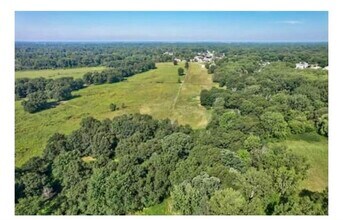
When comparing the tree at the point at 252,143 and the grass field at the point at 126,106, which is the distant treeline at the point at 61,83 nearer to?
the grass field at the point at 126,106

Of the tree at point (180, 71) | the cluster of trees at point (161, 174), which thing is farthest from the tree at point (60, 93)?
the tree at point (180, 71)

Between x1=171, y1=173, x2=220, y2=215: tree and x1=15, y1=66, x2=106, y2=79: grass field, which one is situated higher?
x1=15, y1=66, x2=106, y2=79: grass field

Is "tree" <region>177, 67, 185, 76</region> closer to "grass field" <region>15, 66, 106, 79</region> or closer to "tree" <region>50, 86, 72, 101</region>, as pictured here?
"grass field" <region>15, 66, 106, 79</region>

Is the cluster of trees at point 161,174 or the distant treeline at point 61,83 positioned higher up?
the distant treeline at point 61,83

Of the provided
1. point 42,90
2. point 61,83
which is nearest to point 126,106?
point 61,83

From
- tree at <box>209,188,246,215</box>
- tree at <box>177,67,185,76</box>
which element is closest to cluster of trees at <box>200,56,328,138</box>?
tree at <box>177,67,185,76</box>

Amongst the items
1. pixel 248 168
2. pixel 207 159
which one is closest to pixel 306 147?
pixel 248 168

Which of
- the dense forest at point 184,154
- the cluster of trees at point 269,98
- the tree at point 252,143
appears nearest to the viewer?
the dense forest at point 184,154
